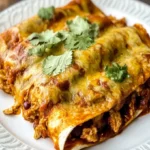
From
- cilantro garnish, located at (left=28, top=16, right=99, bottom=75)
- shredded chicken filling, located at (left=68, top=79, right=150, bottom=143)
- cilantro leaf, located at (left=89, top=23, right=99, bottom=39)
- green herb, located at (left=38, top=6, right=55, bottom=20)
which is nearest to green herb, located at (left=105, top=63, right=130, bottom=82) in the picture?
shredded chicken filling, located at (left=68, top=79, right=150, bottom=143)

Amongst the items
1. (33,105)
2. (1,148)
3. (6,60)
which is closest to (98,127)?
(33,105)

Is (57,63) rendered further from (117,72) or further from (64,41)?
(117,72)

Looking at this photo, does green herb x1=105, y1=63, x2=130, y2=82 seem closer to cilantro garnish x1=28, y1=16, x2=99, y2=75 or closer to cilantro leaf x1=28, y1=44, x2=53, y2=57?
cilantro garnish x1=28, y1=16, x2=99, y2=75

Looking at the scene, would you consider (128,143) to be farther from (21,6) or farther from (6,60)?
(21,6)

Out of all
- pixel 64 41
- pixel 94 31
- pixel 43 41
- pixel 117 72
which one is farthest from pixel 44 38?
pixel 117 72

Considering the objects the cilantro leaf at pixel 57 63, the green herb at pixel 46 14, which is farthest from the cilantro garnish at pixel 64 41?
the green herb at pixel 46 14

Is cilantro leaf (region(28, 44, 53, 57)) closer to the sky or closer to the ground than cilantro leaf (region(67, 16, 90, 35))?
closer to the sky

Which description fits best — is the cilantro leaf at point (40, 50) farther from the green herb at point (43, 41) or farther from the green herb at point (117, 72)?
the green herb at point (117, 72)
